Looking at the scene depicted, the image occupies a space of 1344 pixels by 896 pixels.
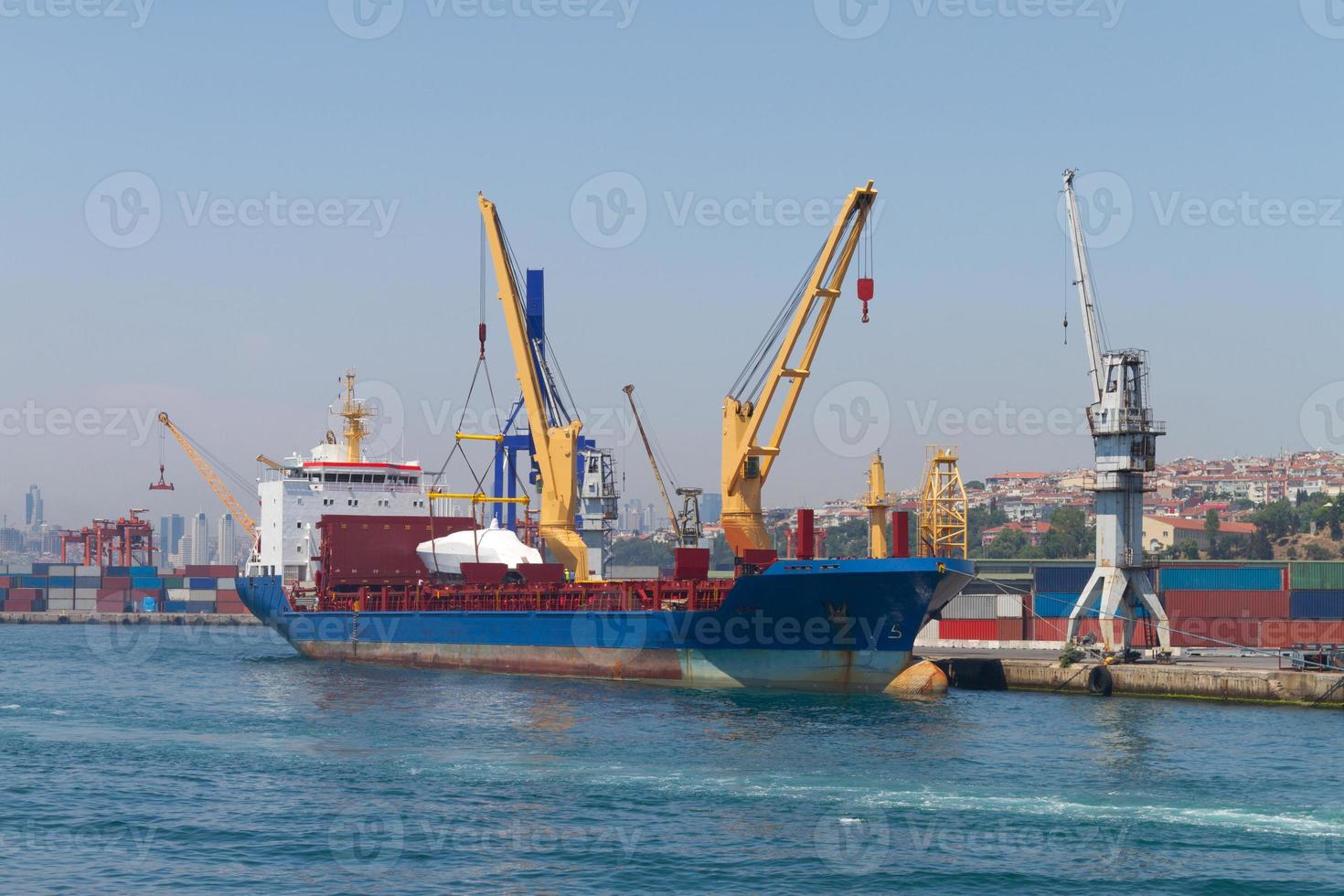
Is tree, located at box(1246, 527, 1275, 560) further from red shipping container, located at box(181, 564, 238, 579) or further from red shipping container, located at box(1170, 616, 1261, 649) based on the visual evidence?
red shipping container, located at box(181, 564, 238, 579)

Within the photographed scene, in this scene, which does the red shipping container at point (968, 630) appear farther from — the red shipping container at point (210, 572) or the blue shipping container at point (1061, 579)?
the red shipping container at point (210, 572)

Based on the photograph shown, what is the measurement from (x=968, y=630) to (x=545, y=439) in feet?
67.6

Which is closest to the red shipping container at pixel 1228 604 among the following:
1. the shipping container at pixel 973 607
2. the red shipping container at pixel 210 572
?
the shipping container at pixel 973 607

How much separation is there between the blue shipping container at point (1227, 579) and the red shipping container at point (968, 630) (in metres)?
7.78

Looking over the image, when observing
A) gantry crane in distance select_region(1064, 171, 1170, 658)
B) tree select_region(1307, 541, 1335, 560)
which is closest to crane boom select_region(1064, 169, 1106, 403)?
gantry crane in distance select_region(1064, 171, 1170, 658)

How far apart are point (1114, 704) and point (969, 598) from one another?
866 inches

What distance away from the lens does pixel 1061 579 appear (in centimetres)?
6600

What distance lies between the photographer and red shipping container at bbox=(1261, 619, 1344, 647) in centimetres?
5622

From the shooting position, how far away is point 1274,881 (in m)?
21.0

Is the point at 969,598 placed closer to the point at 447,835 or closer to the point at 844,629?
the point at 844,629

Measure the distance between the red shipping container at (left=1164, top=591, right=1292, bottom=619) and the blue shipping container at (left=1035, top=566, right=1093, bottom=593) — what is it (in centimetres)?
741

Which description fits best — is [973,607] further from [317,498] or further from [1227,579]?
[317,498]

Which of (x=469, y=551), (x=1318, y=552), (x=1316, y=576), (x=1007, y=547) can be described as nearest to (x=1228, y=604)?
(x=1316, y=576)

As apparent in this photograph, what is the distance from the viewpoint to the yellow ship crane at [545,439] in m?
54.9
